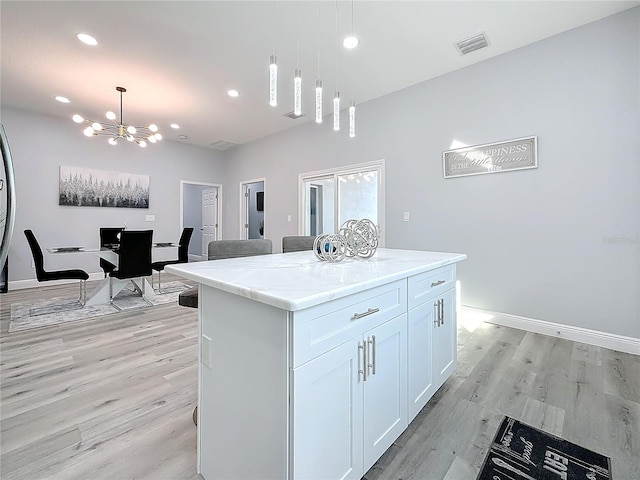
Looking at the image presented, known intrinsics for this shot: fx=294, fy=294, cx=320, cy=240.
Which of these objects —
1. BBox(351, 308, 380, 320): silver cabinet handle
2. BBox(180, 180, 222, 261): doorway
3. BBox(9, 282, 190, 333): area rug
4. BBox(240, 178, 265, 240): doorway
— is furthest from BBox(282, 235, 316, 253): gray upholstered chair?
BBox(180, 180, 222, 261): doorway

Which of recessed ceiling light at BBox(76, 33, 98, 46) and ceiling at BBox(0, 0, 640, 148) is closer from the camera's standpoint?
ceiling at BBox(0, 0, 640, 148)

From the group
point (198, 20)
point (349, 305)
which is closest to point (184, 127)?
point (198, 20)

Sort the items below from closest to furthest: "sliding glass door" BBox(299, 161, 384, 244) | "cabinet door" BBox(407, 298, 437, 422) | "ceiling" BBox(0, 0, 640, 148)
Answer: "cabinet door" BBox(407, 298, 437, 422) < "ceiling" BBox(0, 0, 640, 148) < "sliding glass door" BBox(299, 161, 384, 244)

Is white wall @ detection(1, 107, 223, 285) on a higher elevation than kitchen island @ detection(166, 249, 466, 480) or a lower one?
higher

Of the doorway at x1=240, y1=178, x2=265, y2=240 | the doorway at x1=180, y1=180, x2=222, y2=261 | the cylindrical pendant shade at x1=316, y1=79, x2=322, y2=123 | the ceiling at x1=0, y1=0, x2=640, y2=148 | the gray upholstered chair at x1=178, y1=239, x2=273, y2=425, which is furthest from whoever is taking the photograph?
the doorway at x1=180, y1=180, x2=222, y2=261

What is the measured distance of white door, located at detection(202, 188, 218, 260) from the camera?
24.7 ft

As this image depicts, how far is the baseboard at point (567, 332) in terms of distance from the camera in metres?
2.51

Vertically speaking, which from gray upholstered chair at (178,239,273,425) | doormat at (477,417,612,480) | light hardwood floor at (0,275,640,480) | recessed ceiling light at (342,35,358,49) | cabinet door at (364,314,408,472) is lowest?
doormat at (477,417,612,480)

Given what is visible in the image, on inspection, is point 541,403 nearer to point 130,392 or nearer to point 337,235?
point 337,235

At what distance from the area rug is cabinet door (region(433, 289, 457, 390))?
11.8 ft

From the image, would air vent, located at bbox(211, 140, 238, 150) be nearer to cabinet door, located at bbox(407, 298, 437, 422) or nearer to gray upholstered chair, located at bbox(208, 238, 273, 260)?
gray upholstered chair, located at bbox(208, 238, 273, 260)

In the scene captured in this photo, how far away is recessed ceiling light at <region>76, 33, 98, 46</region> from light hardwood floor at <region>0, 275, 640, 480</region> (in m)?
2.87

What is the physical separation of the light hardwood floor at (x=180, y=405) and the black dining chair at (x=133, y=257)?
3.52 feet

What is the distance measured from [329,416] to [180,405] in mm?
1209
